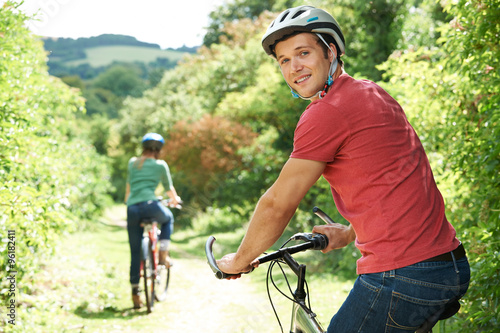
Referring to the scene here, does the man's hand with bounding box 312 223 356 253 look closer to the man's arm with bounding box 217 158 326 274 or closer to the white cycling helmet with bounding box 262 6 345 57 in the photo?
the man's arm with bounding box 217 158 326 274

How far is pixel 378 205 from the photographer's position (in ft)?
6.04

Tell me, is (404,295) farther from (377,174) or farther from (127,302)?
(127,302)

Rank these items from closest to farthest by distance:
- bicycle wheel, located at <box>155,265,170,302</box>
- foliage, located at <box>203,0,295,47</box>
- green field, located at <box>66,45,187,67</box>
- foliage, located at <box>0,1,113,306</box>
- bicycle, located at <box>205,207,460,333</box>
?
bicycle, located at <box>205,207,460,333</box>, foliage, located at <box>0,1,113,306</box>, bicycle wheel, located at <box>155,265,170,302</box>, foliage, located at <box>203,0,295,47</box>, green field, located at <box>66,45,187,67</box>

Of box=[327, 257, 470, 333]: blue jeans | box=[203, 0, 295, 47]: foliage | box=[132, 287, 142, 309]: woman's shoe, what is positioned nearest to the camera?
box=[327, 257, 470, 333]: blue jeans

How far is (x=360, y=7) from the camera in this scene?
1225 centimetres

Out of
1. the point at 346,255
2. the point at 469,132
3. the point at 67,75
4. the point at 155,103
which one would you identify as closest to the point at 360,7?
the point at 346,255

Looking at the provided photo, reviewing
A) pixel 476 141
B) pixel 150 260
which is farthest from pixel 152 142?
pixel 476 141

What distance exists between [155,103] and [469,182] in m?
31.1

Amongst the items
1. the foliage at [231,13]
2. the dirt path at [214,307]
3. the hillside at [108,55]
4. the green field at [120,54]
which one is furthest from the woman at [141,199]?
the green field at [120,54]

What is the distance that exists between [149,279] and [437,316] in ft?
17.9

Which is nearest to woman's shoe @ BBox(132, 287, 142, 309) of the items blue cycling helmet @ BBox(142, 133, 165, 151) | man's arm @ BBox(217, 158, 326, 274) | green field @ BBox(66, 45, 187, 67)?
blue cycling helmet @ BBox(142, 133, 165, 151)

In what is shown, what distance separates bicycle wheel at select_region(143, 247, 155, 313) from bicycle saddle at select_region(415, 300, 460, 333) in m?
5.14

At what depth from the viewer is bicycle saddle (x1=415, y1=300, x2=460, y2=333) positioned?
6.25ft

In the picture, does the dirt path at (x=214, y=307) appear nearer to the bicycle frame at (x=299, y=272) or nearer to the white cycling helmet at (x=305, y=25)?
the bicycle frame at (x=299, y=272)
